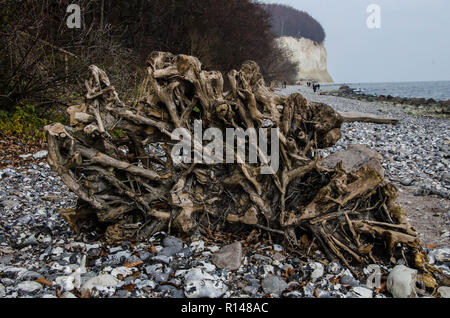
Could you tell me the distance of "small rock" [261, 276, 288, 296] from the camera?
3312 millimetres

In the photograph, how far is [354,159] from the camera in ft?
21.1

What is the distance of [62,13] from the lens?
9188 mm

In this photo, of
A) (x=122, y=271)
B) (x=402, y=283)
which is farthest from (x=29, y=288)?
(x=402, y=283)

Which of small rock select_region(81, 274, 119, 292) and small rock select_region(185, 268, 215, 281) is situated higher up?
small rock select_region(81, 274, 119, 292)

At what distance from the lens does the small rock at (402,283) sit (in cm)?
328

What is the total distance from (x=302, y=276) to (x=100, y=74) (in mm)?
3168

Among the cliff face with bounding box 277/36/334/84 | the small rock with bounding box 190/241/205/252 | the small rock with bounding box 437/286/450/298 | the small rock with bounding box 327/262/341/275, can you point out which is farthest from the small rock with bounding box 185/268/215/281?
the cliff face with bounding box 277/36/334/84

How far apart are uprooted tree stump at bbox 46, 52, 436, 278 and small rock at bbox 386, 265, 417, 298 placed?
1.49ft

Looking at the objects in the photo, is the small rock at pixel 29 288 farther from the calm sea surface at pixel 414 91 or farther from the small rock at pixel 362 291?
the calm sea surface at pixel 414 91

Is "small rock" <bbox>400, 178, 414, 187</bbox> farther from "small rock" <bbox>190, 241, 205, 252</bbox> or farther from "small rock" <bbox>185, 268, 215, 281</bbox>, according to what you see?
"small rock" <bbox>185, 268, 215, 281</bbox>

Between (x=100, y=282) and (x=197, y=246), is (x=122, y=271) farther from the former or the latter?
(x=197, y=246)

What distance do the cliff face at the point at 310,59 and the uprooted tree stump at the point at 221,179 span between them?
10441 centimetres

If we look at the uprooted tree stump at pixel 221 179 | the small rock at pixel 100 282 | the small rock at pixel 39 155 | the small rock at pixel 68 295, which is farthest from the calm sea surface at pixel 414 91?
the small rock at pixel 68 295
